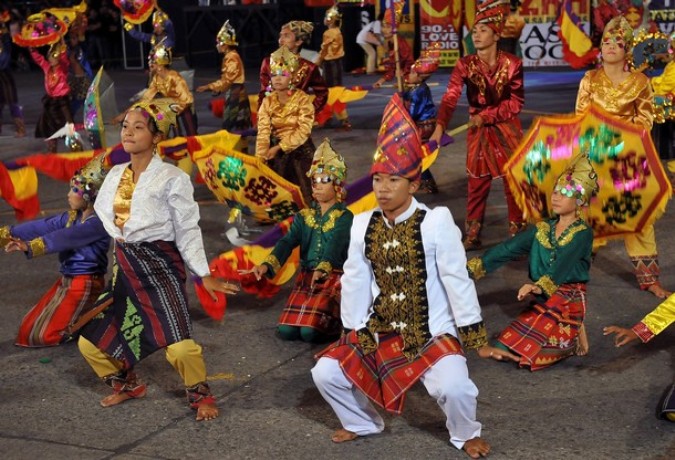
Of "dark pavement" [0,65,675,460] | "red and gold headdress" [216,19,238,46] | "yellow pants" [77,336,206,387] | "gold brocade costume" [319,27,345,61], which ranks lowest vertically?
"dark pavement" [0,65,675,460]

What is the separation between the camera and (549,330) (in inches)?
242

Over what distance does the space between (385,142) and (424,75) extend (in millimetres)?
5136

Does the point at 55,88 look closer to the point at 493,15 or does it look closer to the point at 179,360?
the point at 493,15

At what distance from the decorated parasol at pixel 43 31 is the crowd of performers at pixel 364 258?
552cm

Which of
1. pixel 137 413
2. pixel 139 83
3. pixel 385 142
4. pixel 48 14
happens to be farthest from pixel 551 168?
pixel 139 83

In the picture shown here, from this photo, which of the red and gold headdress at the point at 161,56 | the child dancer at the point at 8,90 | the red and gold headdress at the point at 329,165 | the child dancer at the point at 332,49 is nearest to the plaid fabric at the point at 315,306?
the red and gold headdress at the point at 329,165

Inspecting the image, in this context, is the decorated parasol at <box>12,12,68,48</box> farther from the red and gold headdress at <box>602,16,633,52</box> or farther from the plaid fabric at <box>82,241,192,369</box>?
the plaid fabric at <box>82,241,192,369</box>

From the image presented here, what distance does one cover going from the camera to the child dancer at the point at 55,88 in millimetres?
13445

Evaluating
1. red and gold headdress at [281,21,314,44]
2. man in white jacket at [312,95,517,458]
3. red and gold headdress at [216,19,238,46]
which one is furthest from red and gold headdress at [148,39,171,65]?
man in white jacket at [312,95,517,458]

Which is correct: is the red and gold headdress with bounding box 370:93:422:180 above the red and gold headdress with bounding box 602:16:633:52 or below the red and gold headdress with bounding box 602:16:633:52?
below

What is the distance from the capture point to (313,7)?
22.4 m

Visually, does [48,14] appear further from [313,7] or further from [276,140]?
[313,7]

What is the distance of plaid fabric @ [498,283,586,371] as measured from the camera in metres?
6.13

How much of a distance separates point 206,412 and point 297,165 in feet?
11.7
